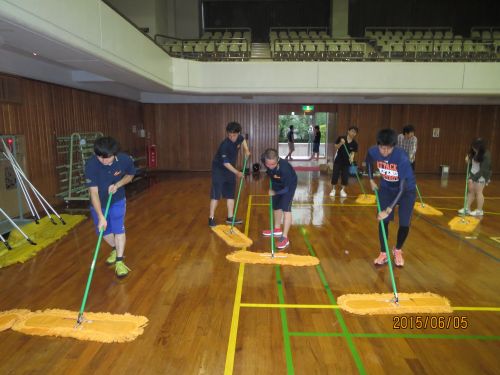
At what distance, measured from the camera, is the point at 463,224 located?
221 inches

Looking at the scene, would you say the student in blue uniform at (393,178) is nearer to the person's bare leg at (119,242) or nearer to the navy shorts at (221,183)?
the navy shorts at (221,183)

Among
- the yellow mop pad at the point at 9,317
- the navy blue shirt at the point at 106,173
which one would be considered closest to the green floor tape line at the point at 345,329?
the navy blue shirt at the point at 106,173

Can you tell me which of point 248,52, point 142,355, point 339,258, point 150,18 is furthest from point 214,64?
point 142,355

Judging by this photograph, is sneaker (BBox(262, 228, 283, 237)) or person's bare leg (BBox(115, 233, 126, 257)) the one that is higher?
person's bare leg (BBox(115, 233, 126, 257))

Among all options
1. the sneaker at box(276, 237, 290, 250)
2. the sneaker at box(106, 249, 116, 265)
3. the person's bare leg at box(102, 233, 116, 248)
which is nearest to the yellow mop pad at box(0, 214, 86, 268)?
the sneaker at box(106, 249, 116, 265)

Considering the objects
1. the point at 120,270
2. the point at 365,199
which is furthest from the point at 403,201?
the point at 365,199

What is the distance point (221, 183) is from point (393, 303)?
3.00 m

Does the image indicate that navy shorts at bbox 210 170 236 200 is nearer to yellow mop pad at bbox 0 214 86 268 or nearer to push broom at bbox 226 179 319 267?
push broom at bbox 226 179 319 267

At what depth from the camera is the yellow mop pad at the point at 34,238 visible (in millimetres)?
4234

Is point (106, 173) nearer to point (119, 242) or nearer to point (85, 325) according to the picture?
point (119, 242)

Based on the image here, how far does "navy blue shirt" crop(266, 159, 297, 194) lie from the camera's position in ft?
13.6

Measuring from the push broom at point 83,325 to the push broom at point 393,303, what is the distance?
1.82m

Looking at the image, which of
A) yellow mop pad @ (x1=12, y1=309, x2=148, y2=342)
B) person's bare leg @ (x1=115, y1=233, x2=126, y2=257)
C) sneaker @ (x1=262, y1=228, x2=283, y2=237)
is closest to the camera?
yellow mop pad @ (x1=12, y1=309, x2=148, y2=342)
